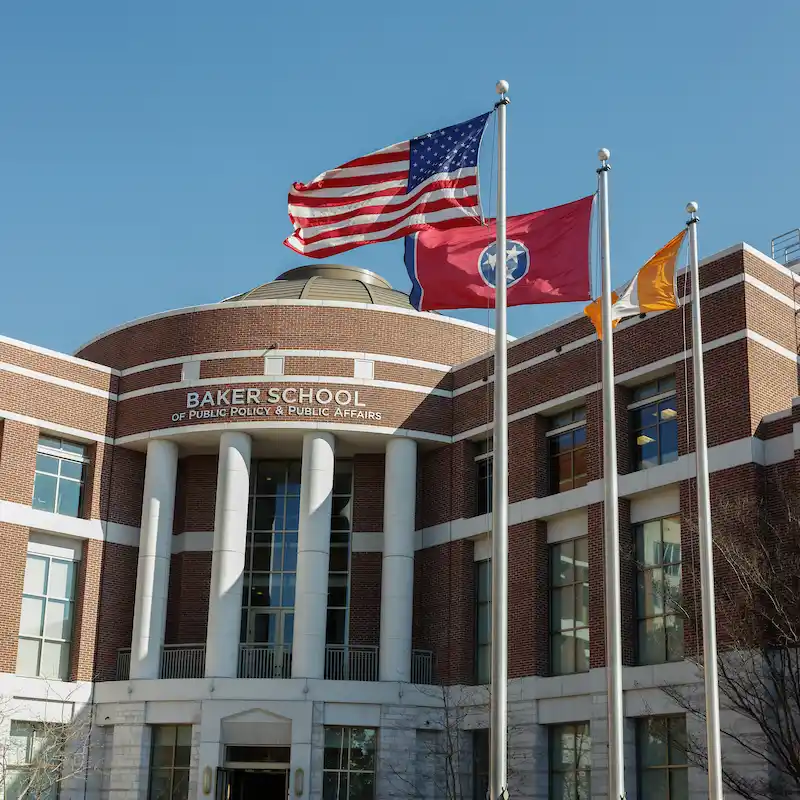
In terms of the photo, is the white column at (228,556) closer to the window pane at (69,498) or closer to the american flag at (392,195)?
the window pane at (69,498)

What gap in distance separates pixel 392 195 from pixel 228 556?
17438mm

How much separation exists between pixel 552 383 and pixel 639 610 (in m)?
7.26

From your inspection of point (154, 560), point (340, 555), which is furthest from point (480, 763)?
point (154, 560)

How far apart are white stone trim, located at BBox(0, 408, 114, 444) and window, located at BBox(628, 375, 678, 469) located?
1726cm

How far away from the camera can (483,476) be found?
129ft

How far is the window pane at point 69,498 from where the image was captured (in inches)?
1559

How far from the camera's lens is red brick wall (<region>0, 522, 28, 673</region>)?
3694cm

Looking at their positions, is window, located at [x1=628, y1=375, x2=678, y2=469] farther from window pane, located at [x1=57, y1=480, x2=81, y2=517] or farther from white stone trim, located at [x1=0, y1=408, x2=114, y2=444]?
window pane, located at [x1=57, y1=480, x2=81, y2=517]

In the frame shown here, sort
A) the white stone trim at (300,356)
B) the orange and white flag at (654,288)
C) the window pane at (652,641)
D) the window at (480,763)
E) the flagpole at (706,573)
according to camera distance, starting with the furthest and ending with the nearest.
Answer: the white stone trim at (300,356), the window at (480,763), the window pane at (652,641), the orange and white flag at (654,288), the flagpole at (706,573)

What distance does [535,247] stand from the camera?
2331 centimetres

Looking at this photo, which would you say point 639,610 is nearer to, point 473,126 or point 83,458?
point 473,126

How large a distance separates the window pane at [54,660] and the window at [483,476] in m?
13.4

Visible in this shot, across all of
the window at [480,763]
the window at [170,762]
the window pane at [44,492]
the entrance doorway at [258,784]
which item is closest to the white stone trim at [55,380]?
the window pane at [44,492]

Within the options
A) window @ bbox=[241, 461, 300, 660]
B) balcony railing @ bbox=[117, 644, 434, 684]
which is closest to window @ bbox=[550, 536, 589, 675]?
balcony railing @ bbox=[117, 644, 434, 684]
